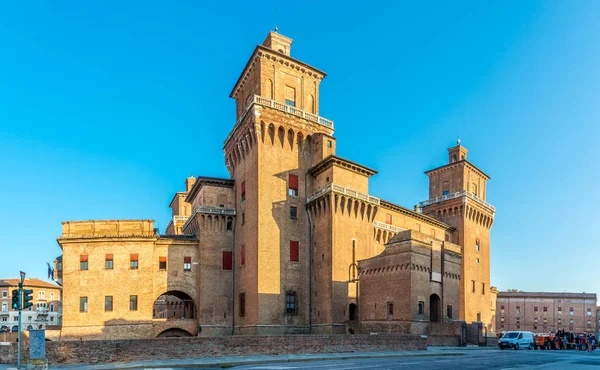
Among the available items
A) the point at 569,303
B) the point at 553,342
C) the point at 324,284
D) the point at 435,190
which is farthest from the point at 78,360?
the point at 569,303

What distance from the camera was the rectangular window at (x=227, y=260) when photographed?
1939 inches

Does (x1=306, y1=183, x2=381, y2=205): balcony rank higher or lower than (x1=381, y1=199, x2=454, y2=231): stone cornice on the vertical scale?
higher

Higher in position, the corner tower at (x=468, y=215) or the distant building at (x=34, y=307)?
the corner tower at (x=468, y=215)

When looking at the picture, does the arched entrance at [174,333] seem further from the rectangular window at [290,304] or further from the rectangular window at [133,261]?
the rectangular window at [290,304]

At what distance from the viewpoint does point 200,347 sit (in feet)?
90.7

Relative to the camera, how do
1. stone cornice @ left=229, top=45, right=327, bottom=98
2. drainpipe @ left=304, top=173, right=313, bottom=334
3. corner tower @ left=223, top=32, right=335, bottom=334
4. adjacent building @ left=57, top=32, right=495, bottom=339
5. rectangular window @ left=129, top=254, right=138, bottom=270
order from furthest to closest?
stone cornice @ left=229, top=45, right=327, bottom=98
drainpipe @ left=304, top=173, right=313, bottom=334
rectangular window @ left=129, top=254, right=138, bottom=270
corner tower @ left=223, top=32, right=335, bottom=334
adjacent building @ left=57, top=32, right=495, bottom=339

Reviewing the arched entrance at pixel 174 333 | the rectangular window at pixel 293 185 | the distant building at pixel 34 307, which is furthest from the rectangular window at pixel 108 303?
the distant building at pixel 34 307

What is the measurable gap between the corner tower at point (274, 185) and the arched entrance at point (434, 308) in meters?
11.9

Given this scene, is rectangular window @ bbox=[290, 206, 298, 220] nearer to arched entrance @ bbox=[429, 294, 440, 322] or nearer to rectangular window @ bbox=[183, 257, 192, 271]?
rectangular window @ bbox=[183, 257, 192, 271]

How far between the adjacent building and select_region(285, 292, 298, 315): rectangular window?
0.19m

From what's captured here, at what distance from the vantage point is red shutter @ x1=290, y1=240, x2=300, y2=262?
46844 millimetres

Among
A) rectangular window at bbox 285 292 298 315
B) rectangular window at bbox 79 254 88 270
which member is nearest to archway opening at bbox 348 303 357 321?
rectangular window at bbox 285 292 298 315

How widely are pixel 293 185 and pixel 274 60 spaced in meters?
13.2

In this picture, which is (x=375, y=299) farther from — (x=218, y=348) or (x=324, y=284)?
(x=218, y=348)
